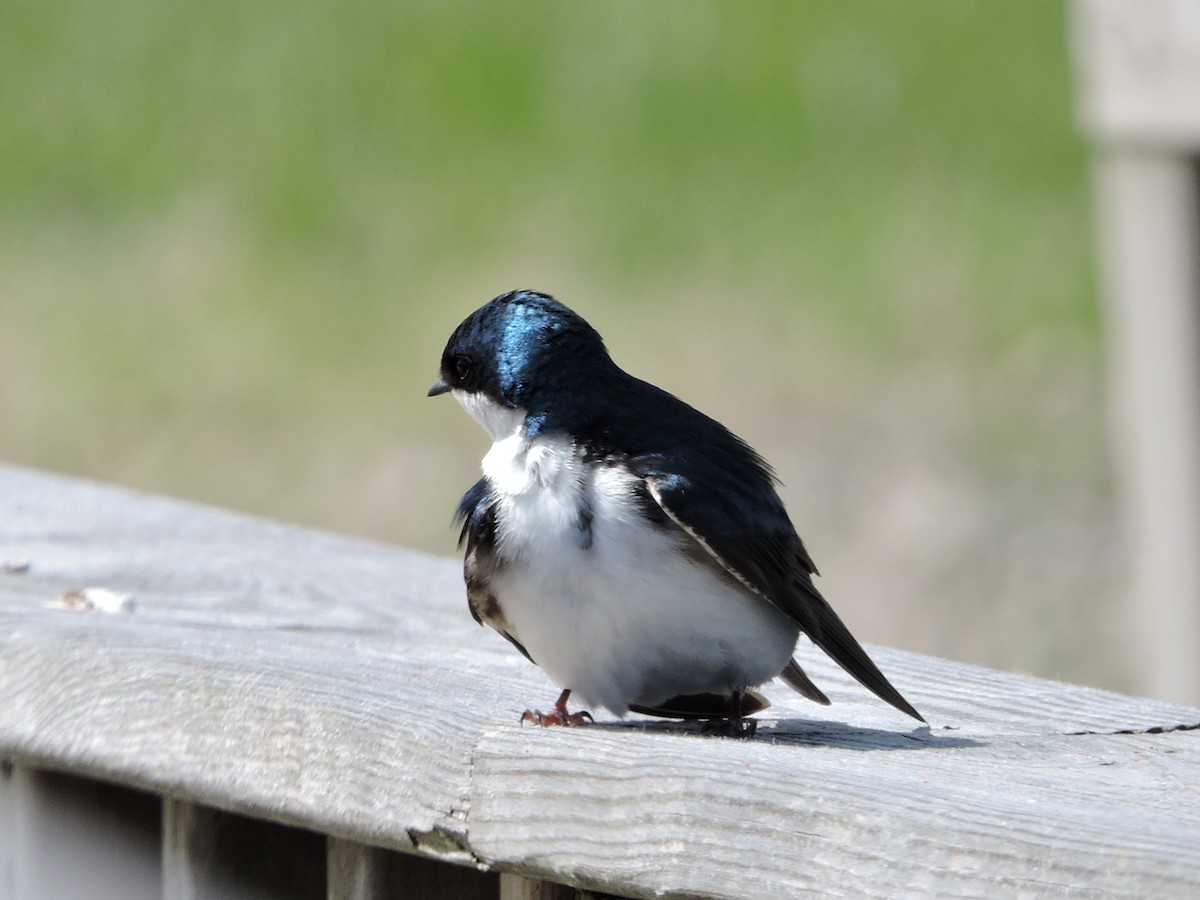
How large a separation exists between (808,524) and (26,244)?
447cm

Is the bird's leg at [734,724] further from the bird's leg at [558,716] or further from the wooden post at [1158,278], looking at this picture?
the wooden post at [1158,278]

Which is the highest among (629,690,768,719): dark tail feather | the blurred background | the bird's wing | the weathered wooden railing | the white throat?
the blurred background

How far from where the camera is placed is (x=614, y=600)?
2303mm

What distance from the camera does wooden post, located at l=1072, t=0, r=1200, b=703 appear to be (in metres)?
3.87

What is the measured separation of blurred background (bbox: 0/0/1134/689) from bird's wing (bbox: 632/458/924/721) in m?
4.09

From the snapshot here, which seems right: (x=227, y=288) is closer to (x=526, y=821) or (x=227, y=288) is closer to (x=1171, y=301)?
(x=1171, y=301)

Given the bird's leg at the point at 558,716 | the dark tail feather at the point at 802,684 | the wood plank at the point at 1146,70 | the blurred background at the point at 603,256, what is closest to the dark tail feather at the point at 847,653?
the dark tail feather at the point at 802,684

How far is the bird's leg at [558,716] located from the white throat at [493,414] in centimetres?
35

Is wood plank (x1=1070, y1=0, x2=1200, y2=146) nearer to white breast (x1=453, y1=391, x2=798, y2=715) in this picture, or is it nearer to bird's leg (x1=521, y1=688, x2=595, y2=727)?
white breast (x1=453, y1=391, x2=798, y2=715)

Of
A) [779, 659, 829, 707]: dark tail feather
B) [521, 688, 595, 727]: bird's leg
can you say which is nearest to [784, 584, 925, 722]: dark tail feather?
[779, 659, 829, 707]: dark tail feather

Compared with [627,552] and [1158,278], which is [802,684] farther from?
[1158,278]

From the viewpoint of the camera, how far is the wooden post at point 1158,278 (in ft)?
12.7

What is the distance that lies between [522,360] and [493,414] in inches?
4.2

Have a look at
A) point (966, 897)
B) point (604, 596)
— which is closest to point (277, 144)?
point (604, 596)
